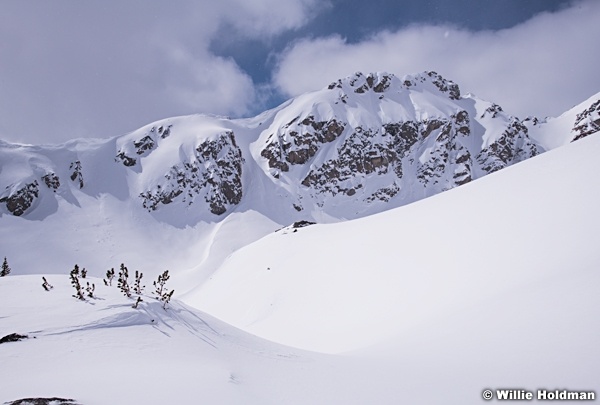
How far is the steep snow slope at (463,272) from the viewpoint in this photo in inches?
202

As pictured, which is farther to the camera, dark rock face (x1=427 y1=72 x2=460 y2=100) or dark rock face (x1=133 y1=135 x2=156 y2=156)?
dark rock face (x1=427 y1=72 x2=460 y2=100)

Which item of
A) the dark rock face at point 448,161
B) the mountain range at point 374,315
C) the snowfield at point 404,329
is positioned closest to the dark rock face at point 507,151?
the dark rock face at point 448,161

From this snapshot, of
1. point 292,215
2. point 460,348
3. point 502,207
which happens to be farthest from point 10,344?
point 292,215

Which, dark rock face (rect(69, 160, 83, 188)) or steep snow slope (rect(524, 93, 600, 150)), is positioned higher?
steep snow slope (rect(524, 93, 600, 150))

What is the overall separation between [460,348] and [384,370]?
1.32m

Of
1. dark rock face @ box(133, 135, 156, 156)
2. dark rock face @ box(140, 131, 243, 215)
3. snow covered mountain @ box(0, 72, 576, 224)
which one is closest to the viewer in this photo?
snow covered mountain @ box(0, 72, 576, 224)

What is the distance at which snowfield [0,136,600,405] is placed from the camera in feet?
12.0

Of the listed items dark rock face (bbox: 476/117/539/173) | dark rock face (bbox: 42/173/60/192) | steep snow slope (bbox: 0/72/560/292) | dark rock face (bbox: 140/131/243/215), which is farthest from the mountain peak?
dark rock face (bbox: 42/173/60/192)

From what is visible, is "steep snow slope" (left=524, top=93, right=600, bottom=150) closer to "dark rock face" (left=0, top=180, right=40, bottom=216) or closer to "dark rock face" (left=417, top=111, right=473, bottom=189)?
"dark rock face" (left=417, top=111, right=473, bottom=189)

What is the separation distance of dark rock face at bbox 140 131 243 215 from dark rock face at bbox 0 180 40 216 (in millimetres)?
17753

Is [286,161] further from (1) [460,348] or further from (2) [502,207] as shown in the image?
(1) [460,348]

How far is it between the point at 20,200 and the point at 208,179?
32.9m

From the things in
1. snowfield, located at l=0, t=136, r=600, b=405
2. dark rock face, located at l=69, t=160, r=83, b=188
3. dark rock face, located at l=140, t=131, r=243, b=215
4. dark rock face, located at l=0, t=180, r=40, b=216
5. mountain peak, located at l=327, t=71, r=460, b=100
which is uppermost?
mountain peak, located at l=327, t=71, r=460, b=100

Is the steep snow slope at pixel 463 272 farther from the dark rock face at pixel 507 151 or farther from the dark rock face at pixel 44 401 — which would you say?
the dark rock face at pixel 507 151
